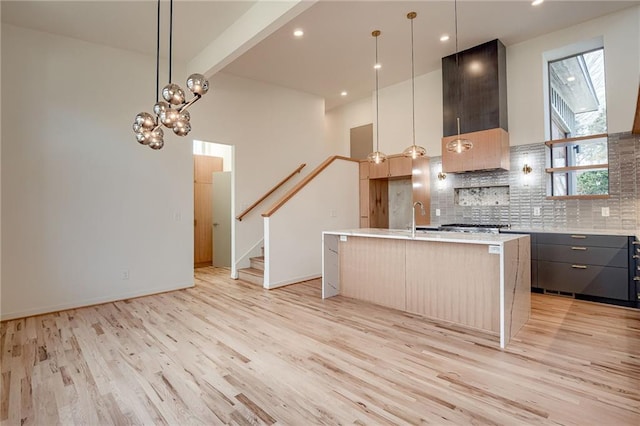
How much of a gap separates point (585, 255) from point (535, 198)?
1130mm

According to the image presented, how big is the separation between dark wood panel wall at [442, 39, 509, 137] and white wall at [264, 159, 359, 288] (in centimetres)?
208

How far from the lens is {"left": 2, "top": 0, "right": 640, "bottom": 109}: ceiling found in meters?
3.77

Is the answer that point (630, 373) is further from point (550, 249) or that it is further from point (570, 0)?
point (570, 0)

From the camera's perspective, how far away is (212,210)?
746 cm

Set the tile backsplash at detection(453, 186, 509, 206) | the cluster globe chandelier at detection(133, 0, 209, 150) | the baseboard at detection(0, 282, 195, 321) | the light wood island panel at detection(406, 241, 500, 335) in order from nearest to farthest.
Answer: the cluster globe chandelier at detection(133, 0, 209, 150), the light wood island panel at detection(406, 241, 500, 335), the baseboard at detection(0, 282, 195, 321), the tile backsplash at detection(453, 186, 509, 206)

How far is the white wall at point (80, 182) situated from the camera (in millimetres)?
3906

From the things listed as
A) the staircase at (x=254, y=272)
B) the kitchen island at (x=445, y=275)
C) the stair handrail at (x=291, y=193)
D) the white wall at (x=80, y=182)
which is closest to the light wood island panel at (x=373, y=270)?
the kitchen island at (x=445, y=275)

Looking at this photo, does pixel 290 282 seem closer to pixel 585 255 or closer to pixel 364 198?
pixel 364 198

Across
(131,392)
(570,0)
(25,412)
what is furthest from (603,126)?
(25,412)

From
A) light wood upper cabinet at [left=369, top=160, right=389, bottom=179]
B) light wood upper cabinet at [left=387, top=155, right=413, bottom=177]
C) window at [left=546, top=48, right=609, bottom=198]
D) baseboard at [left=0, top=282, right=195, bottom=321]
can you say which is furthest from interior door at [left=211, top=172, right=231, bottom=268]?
window at [left=546, top=48, right=609, bottom=198]

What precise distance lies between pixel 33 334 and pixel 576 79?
8528mm

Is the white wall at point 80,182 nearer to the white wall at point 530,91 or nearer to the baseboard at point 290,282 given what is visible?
the baseboard at point 290,282

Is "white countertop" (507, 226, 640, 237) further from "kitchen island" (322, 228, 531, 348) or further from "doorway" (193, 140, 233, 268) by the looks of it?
"doorway" (193, 140, 233, 268)

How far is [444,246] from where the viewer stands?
3.46 metres
